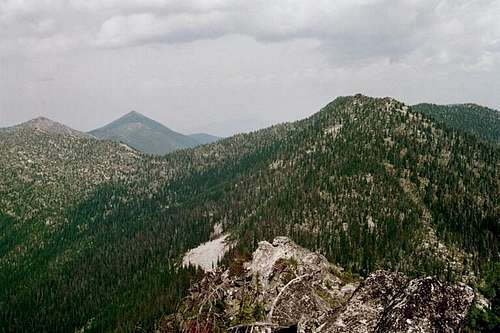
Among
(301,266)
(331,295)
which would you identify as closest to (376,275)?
(331,295)

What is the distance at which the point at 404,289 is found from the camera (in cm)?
2295

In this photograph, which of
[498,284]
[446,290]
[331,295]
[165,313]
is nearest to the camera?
[446,290]

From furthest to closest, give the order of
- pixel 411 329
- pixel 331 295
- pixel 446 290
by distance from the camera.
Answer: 1. pixel 331 295
2. pixel 446 290
3. pixel 411 329

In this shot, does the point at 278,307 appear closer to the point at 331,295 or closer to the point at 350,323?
the point at 350,323

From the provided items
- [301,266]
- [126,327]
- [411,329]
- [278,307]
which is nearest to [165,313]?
[126,327]

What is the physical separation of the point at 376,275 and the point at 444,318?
19.7 ft

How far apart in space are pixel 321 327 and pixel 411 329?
5.85 metres

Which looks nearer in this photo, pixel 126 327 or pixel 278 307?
pixel 278 307

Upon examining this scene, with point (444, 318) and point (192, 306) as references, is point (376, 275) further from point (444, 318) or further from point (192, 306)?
point (192, 306)

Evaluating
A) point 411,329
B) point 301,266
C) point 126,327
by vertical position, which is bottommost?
point 126,327

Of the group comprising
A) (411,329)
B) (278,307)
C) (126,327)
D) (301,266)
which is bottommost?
(126,327)

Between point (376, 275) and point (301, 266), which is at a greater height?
point (376, 275)

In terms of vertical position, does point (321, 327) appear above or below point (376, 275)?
below

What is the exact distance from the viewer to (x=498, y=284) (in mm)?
30656
